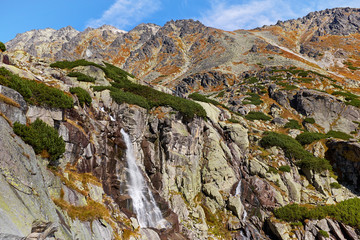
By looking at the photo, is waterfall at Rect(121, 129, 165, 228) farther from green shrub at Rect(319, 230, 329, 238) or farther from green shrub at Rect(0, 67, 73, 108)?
green shrub at Rect(319, 230, 329, 238)

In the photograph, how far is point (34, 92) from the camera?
55.7ft

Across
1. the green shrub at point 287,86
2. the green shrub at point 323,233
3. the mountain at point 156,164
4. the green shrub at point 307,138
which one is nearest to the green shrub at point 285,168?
the mountain at point 156,164

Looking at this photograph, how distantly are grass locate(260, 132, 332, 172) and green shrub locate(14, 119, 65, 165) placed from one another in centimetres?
2901

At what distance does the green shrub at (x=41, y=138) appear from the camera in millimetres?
12562

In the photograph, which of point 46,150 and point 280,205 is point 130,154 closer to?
point 46,150

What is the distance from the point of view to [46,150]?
548 inches

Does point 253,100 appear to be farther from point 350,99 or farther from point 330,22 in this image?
point 330,22

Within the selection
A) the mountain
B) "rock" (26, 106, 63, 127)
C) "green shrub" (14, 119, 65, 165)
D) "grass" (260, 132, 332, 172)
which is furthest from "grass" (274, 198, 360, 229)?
"rock" (26, 106, 63, 127)

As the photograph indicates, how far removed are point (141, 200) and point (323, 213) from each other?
20.4m

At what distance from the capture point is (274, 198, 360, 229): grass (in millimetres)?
23312

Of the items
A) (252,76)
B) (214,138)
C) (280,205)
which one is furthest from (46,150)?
(252,76)

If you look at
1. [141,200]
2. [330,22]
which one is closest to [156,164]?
[141,200]

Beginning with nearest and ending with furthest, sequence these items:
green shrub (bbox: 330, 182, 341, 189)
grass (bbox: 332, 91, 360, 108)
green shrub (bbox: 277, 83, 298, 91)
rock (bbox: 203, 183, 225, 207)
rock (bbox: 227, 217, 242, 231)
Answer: rock (bbox: 227, 217, 242, 231)
rock (bbox: 203, 183, 225, 207)
green shrub (bbox: 330, 182, 341, 189)
grass (bbox: 332, 91, 360, 108)
green shrub (bbox: 277, 83, 298, 91)

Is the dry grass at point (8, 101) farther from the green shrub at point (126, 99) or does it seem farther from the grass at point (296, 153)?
the grass at point (296, 153)
